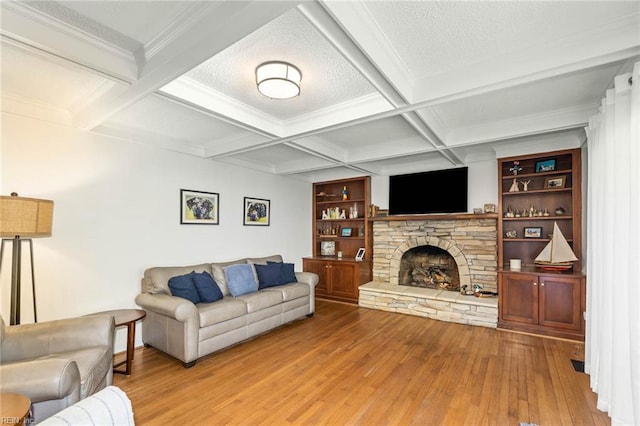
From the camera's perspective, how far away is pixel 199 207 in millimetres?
4258

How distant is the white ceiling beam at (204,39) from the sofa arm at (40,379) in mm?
1877

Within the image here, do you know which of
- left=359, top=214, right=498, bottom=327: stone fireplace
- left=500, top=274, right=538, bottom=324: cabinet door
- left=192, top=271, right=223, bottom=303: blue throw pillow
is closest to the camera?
left=192, top=271, right=223, bottom=303: blue throw pillow

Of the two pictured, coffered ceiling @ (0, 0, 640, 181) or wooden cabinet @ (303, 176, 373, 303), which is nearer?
coffered ceiling @ (0, 0, 640, 181)

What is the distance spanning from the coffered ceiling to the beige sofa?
1853mm

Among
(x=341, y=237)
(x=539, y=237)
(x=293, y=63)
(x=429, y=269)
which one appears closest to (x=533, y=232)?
(x=539, y=237)

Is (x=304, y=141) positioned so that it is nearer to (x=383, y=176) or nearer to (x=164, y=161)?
(x=164, y=161)

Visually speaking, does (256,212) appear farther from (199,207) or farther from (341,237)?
(341,237)

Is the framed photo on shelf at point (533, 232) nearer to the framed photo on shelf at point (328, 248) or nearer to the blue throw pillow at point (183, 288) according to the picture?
the framed photo on shelf at point (328, 248)

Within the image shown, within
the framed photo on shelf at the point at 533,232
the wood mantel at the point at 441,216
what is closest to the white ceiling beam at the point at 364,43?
the wood mantel at the point at 441,216

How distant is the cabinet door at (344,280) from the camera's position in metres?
5.41

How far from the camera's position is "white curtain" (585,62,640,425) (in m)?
1.87

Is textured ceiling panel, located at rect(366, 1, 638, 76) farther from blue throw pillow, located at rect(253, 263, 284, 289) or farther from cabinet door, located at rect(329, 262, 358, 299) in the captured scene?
cabinet door, located at rect(329, 262, 358, 299)

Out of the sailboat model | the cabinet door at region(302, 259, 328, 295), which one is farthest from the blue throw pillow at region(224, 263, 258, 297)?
the sailboat model

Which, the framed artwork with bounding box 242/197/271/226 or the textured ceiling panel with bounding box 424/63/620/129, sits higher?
the textured ceiling panel with bounding box 424/63/620/129
